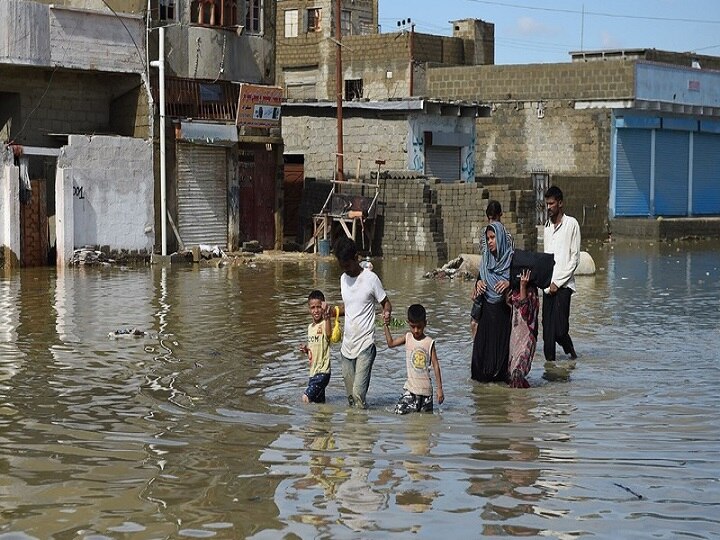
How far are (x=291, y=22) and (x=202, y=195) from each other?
30014 mm

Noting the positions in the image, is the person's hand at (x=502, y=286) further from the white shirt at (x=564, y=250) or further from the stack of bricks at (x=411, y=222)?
the stack of bricks at (x=411, y=222)

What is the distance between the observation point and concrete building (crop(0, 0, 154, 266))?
24641mm

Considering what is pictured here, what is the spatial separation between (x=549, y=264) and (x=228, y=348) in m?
3.98

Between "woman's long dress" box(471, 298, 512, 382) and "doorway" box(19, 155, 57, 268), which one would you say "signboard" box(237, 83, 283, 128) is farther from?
"woman's long dress" box(471, 298, 512, 382)

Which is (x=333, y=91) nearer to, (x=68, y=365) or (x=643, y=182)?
(x=643, y=182)

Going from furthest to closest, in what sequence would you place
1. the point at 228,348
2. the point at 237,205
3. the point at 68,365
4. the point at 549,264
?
the point at 237,205 < the point at 228,348 < the point at 68,365 < the point at 549,264

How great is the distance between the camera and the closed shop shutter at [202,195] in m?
27.8

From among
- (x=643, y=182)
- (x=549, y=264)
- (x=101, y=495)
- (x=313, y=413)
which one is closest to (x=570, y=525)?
(x=101, y=495)

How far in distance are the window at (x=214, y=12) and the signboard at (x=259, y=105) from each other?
59.2 inches

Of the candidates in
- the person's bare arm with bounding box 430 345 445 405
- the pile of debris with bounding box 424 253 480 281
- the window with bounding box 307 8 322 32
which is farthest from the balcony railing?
the window with bounding box 307 8 322 32

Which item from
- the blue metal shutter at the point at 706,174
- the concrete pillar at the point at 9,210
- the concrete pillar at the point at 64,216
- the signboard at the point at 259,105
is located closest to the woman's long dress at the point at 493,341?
the concrete pillar at the point at 9,210

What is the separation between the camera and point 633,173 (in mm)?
41656

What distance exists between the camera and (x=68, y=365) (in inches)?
476

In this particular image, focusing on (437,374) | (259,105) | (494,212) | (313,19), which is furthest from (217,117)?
(313,19)
